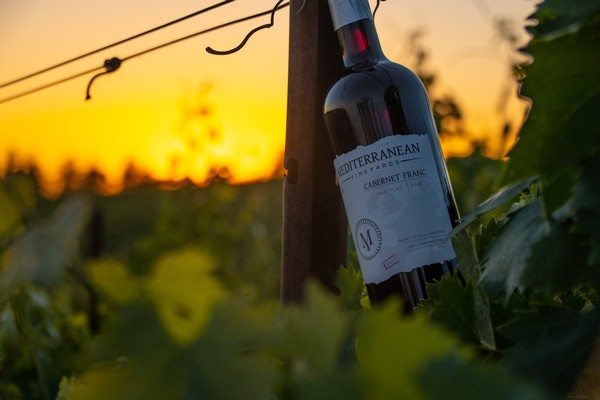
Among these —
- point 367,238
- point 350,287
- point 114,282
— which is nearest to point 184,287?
point 114,282

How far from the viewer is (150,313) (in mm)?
206

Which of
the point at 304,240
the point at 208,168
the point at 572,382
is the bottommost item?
A: the point at 572,382

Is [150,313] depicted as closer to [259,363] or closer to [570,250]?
[259,363]

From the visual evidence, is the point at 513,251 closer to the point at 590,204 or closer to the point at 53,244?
the point at 590,204

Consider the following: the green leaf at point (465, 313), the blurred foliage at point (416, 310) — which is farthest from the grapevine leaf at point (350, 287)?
the green leaf at point (465, 313)

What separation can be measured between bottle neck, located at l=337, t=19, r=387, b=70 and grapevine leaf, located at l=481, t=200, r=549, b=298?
78cm

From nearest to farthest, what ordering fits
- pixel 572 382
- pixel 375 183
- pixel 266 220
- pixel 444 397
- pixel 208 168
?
pixel 444 397 → pixel 572 382 → pixel 375 183 → pixel 208 168 → pixel 266 220

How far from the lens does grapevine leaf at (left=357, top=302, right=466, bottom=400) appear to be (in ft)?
0.64

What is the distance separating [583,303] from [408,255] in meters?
0.41

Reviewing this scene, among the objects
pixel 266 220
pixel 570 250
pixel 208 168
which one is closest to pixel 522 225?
pixel 570 250

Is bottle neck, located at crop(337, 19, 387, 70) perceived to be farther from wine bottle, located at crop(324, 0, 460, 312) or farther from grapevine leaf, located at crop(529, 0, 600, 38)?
grapevine leaf, located at crop(529, 0, 600, 38)

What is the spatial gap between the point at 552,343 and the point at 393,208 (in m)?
0.46

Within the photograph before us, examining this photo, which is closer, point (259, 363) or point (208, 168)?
point (259, 363)

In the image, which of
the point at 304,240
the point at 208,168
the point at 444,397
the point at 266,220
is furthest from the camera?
the point at 266,220
